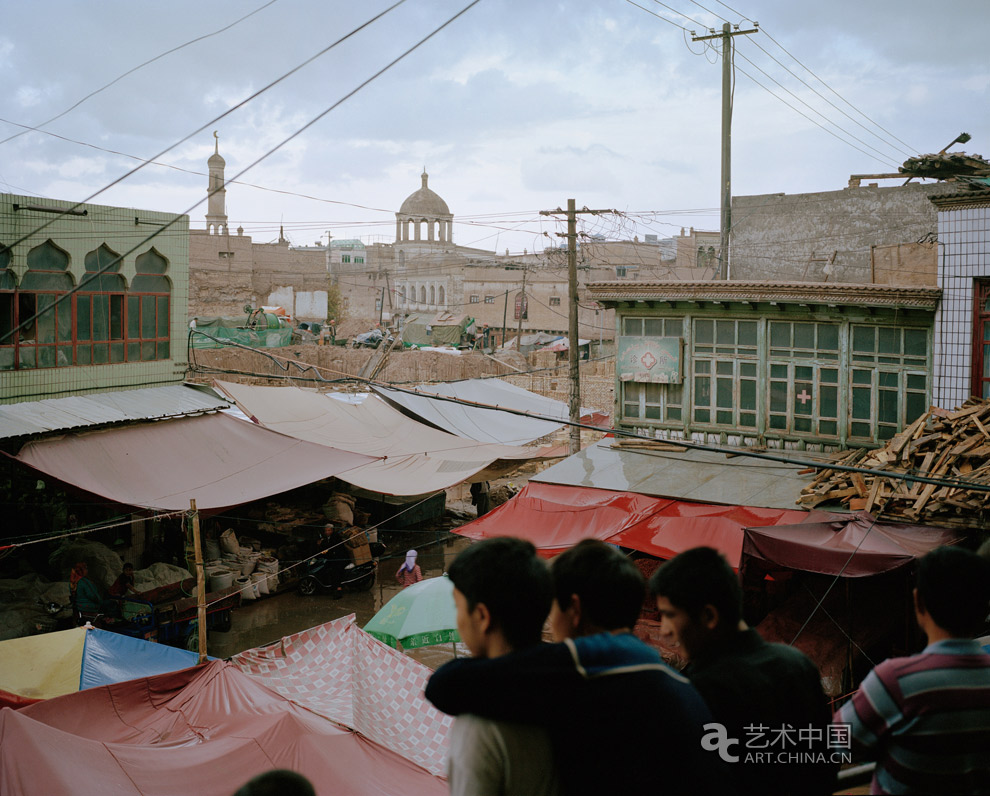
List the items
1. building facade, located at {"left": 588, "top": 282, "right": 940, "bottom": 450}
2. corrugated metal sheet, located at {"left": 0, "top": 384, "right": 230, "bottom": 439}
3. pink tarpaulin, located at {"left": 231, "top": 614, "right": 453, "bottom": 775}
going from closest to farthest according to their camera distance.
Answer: pink tarpaulin, located at {"left": 231, "top": 614, "right": 453, "bottom": 775} < corrugated metal sheet, located at {"left": 0, "top": 384, "right": 230, "bottom": 439} < building facade, located at {"left": 588, "top": 282, "right": 940, "bottom": 450}

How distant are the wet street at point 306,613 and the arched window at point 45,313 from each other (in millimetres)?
4842

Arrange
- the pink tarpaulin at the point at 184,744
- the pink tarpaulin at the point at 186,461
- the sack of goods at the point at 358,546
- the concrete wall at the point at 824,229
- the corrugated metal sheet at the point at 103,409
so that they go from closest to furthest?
the pink tarpaulin at the point at 184,744 → the pink tarpaulin at the point at 186,461 → the corrugated metal sheet at the point at 103,409 → the sack of goods at the point at 358,546 → the concrete wall at the point at 824,229

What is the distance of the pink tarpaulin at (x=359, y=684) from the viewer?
6168 mm

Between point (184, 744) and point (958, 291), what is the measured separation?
10217mm

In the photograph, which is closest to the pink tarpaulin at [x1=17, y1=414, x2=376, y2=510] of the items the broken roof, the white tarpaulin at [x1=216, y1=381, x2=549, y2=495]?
the white tarpaulin at [x1=216, y1=381, x2=549, y2=495]

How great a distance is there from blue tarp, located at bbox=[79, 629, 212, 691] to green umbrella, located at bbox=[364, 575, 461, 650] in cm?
202

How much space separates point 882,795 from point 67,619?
1031 centimetres

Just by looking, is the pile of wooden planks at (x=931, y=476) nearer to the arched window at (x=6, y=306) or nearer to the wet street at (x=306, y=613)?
the wet street at (x=306, y=613)

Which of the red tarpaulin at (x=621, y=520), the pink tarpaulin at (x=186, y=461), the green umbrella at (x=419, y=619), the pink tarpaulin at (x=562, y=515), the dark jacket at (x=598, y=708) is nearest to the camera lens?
the dark jacket at (x=598, y=708)

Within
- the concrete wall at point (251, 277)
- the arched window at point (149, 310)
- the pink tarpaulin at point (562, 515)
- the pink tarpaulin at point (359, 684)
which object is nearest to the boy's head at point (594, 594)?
the pink tarpaulin at point (359, 684)

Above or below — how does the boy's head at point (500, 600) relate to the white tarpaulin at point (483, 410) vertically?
above

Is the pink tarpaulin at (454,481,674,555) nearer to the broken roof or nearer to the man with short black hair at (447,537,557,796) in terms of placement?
the broken roof

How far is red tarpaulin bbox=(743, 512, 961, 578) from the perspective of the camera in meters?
7.98

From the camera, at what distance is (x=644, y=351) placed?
12.8m
